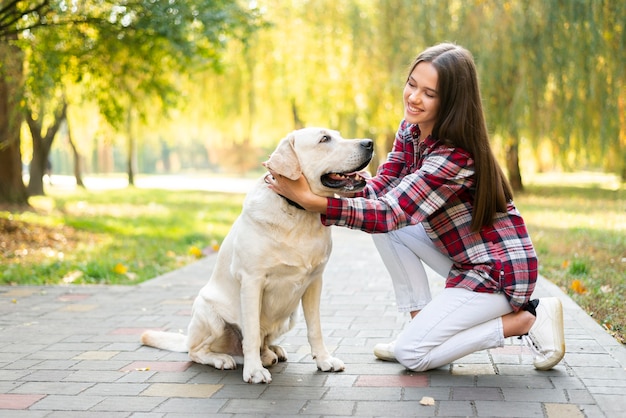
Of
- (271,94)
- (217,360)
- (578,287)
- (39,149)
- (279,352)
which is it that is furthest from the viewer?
(271,94)

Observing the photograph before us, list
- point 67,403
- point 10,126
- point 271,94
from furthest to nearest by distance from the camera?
point 271,94, point 10,126, point 67,403

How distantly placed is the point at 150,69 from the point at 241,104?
429 inches

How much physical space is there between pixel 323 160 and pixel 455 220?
2.52 feet

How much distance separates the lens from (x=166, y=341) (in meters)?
4.39

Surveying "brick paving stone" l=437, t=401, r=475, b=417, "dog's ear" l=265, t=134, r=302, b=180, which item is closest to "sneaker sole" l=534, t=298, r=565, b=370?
"brick paving stone" l=437, t=401, r=475, b=417

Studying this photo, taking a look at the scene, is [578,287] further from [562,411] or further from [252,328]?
[252,328]

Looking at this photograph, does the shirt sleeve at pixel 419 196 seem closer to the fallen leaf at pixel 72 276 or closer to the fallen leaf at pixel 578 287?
the fallen leaf at pixel 578 287

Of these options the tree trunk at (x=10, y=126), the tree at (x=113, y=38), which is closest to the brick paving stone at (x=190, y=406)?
the tree at (x=113, y=38)

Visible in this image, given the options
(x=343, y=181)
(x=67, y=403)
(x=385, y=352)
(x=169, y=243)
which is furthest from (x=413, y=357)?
(x=169, y=243)

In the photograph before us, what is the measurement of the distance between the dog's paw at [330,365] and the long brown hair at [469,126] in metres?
0.98

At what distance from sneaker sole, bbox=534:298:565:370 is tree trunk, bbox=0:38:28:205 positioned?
26.9ft

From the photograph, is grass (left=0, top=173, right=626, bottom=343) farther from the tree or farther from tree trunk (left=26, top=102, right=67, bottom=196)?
the tree

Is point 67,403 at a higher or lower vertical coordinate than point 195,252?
higher

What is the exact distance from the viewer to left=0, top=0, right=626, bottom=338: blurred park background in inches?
357
